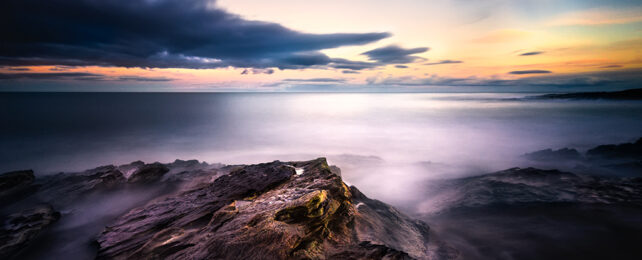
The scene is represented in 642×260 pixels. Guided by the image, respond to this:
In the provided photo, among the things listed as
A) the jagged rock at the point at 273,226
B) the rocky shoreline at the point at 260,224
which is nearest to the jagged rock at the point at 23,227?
the rocky shoreline at the point at 260,224

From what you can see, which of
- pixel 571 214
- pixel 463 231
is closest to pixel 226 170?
pixel 463 231

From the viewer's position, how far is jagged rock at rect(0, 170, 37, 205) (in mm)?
9570

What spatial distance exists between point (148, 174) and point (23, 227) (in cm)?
444

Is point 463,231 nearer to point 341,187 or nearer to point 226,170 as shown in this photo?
point 341,187

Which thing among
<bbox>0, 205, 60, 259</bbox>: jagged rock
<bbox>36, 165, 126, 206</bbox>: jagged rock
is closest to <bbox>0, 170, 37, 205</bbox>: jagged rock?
<bbox>36, 165, 126, 206</bbox>: jagged rock

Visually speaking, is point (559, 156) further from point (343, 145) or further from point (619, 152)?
point (343, 145)

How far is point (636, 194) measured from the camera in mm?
8594

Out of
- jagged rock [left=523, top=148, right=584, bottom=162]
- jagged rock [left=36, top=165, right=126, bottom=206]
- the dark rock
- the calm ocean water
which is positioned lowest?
the calm ocean water

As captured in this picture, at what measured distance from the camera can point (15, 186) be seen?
33.8 ft

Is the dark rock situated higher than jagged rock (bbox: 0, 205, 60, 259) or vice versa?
the dark rock

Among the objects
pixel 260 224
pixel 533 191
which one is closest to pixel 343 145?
pixel 533 191

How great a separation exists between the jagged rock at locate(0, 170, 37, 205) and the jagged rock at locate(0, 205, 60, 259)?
8.31 feet

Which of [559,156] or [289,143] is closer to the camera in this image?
[559,156]

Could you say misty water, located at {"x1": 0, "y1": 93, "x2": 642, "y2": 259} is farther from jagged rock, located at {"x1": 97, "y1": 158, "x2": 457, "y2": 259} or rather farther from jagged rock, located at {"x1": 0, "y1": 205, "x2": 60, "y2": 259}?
jagged rock, located at {"x1": 97, "y1": 158, "x2": 457, "y2": 259}
